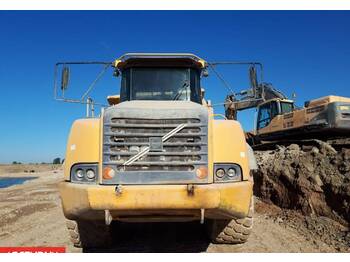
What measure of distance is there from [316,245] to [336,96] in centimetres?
770

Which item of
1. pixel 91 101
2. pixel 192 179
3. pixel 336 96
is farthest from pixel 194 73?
pixel 336 96

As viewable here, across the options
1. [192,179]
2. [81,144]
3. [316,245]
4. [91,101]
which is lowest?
[316,245]

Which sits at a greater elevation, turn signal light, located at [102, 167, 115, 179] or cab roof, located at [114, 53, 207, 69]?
cab roof, located at [114, 53, 207, 69]

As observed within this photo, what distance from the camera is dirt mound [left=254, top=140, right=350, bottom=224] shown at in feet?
22.3

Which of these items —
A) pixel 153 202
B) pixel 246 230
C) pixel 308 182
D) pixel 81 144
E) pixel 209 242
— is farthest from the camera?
pixel 308 182

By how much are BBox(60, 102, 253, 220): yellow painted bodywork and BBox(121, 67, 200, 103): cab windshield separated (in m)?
1.33

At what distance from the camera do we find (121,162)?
149 inches

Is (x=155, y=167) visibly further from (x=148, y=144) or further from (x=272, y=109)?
(x=272, y=109)

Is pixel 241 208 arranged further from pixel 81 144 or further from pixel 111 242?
pixel 111 242

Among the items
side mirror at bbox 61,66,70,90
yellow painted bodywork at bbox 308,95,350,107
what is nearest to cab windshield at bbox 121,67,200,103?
side mirror at bbox 61,66,70,90

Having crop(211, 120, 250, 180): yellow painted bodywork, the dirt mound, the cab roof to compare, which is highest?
the cab roof

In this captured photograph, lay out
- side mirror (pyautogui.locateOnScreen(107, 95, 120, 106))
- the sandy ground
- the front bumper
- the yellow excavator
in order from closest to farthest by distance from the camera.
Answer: the front bumper, the sandy ground, side mirror (pyautogui.locateOnScreen(107, 95, 120, 106)), the yellow excavator

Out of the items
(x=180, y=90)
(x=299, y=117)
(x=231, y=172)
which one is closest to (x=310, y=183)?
(x=180, y=90)

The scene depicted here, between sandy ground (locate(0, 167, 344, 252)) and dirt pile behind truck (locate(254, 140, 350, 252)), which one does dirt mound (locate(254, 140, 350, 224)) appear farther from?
sandy ground (locate(0, 167, 344, 252))
